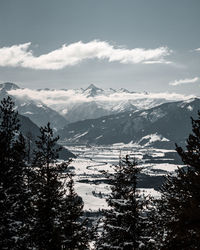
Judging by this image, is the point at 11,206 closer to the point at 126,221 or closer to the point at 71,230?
the point at 71,230

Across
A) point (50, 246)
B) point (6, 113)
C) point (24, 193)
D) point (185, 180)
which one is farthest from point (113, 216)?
point (6, 113)

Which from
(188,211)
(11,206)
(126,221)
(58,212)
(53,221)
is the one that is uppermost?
(188,211)

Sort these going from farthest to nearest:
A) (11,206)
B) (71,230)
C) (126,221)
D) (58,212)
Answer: (71,230) < (58,212) < (126,221) < (11,206)

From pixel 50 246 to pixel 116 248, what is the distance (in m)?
4.78

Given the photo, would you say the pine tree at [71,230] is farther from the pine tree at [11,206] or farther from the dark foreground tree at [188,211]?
the dark foreground tree at [188,211]

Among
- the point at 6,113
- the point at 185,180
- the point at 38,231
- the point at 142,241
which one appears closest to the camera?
the point at 185,180

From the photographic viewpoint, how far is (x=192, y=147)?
1753 cm

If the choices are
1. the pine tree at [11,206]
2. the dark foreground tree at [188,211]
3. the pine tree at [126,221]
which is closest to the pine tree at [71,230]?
the pine tree at [126,221]

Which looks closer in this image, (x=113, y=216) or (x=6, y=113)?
(x=113, y=216)

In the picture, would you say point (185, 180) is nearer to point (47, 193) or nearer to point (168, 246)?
point (168, 246)

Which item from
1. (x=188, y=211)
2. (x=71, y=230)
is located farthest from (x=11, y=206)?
(x=188, y=211)

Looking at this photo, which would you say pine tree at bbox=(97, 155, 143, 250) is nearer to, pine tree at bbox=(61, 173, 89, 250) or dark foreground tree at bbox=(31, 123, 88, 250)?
pine tree at bbox=(61, 173, 89, 250)

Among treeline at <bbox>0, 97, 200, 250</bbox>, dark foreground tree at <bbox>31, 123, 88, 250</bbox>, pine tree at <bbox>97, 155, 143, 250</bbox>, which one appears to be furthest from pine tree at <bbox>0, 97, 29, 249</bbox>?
pine tree at <bbox>97, 155, 143, 250</bbox>

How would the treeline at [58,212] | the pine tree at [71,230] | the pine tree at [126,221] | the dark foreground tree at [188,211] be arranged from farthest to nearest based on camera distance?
1. the pine tree at [71,230]
2. the pine tree at [126,221]
3. the treeline at [58,212]
4. the dark foreground tree at [188,211]
